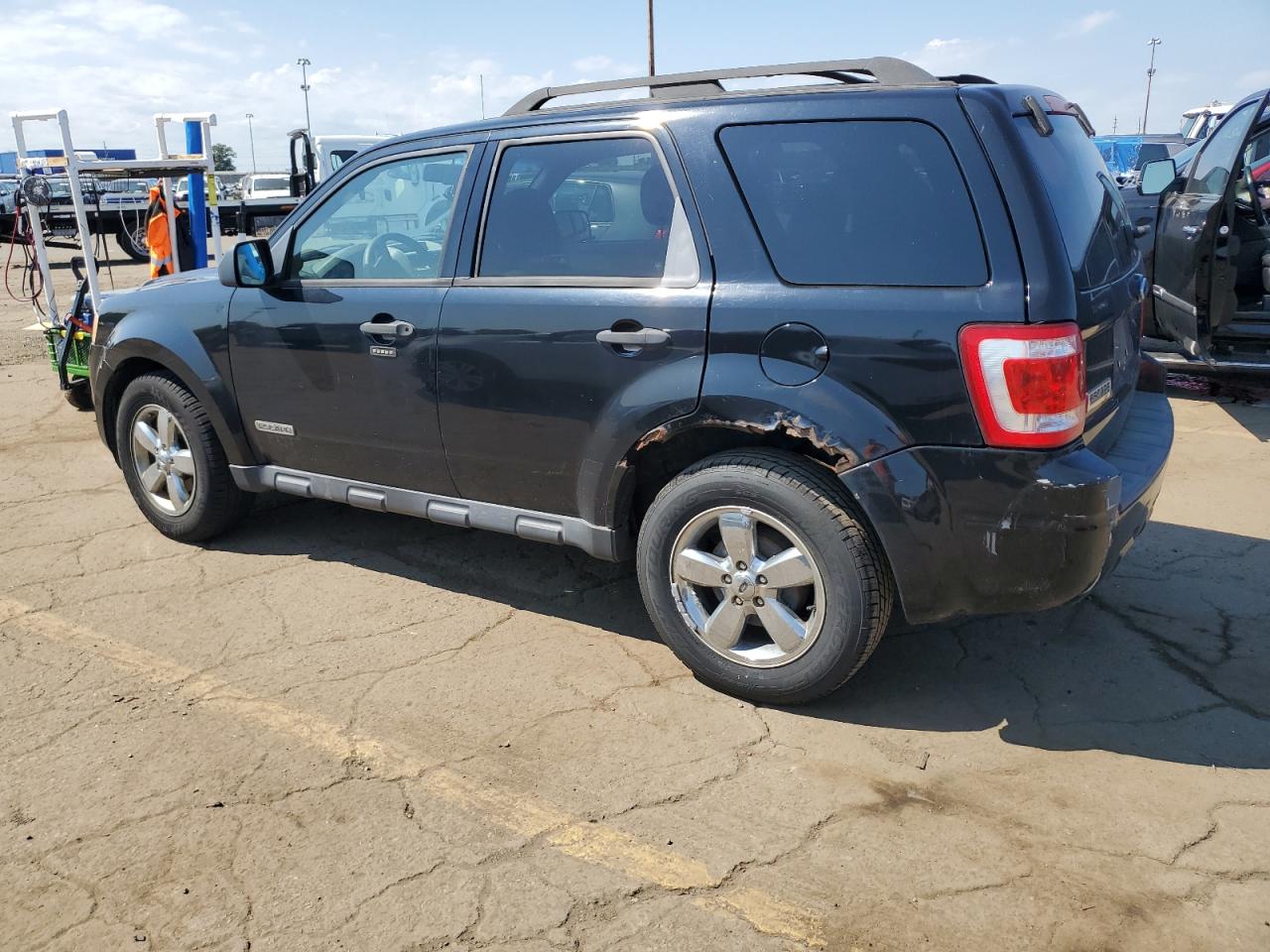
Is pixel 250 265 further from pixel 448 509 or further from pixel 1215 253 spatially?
pixel 1215 253

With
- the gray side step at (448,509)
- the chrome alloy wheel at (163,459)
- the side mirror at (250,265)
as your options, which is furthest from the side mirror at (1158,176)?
the chrome alloy wheel at (163,459)

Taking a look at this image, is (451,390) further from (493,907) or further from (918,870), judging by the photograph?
(918,870)

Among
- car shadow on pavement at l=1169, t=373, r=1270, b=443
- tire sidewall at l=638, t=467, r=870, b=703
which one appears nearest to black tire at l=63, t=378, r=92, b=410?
tire sidewall at l=638, t=467, r=870, b=703

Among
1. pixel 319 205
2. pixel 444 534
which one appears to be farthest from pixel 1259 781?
pixel 319 205

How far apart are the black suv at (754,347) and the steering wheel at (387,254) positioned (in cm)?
A: 2

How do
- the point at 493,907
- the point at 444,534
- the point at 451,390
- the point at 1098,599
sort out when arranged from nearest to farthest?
the point at 493,907 → the point at 451,390 → the point at 1098,599 → the point at 444,534

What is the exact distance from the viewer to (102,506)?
5660 mm

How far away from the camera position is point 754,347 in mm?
3215

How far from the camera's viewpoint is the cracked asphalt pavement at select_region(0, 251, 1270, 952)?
8.18ft

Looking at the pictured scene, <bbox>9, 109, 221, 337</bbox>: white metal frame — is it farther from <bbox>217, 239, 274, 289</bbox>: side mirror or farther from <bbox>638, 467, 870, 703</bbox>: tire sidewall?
<bbox>638, 467, 870, 703</bbox>: tire sidewall

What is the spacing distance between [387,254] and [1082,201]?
2.51 metres

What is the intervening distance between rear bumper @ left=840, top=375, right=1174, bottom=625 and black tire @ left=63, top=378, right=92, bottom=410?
6.74 metres

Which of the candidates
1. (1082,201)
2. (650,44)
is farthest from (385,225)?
(650,44)

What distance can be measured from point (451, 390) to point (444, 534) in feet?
4.64
